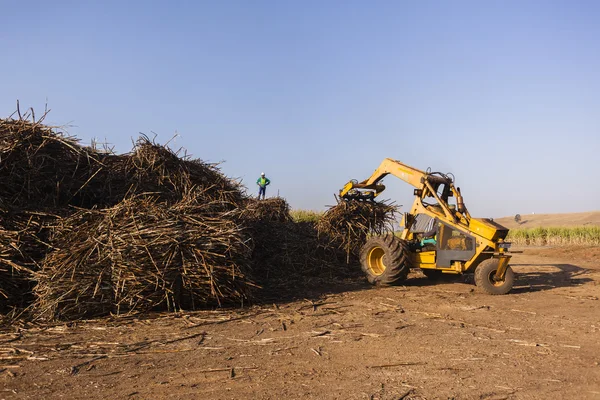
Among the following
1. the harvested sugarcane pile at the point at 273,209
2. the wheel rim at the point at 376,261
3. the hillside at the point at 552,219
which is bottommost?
the wheel rim at the point at 376,261

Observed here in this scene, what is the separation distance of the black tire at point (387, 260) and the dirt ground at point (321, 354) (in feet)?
6.02

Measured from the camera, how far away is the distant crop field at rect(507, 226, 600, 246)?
1081 inches

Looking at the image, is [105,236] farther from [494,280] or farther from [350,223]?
[494,280]

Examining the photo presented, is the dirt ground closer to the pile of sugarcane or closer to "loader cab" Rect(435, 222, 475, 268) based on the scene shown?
the pile of sugarcane

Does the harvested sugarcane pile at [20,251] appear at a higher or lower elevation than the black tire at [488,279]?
higher

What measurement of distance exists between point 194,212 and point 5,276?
277 centimetres

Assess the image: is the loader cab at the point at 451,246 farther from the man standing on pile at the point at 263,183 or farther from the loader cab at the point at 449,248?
the man standing on pile at the point at 263,183

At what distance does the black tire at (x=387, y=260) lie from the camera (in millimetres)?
10430

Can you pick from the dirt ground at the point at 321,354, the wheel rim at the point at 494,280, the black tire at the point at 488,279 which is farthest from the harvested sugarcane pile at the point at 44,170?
the wheel rim at the point at 494,280

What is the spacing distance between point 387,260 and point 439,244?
1094 millimetres

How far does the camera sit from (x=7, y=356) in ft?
16.5

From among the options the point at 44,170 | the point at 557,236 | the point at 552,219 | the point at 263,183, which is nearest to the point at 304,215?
the point at 263,183

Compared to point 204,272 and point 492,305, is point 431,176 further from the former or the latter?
point 204,272

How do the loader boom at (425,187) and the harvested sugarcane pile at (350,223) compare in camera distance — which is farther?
the harvested sugarcane pile at (350,223)
